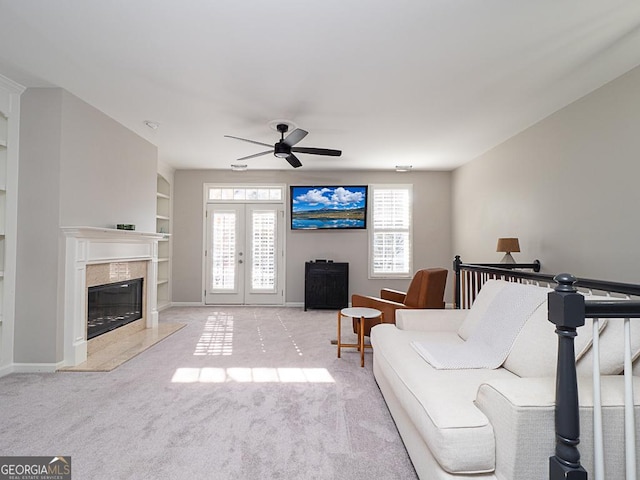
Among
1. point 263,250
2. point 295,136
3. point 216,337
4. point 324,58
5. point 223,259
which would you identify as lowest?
point 216,337

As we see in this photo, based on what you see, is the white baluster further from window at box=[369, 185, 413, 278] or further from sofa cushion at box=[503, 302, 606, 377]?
window at box=[369, 185, 413, 278]

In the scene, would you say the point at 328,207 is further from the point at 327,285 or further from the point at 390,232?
the point at 327,285

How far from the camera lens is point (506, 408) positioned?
3.62ft

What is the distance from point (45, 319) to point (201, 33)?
2.84 meters

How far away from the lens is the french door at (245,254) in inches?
241

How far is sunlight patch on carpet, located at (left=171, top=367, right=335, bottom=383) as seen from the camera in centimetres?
275

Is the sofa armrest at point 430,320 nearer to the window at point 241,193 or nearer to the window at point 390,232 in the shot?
the window at point 390,232

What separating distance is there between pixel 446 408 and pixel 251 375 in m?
2.00

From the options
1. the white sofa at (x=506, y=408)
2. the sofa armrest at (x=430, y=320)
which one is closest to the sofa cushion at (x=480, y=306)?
the sofa armrest at (x=430, y=320)

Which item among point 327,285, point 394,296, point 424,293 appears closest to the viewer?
point 424,293

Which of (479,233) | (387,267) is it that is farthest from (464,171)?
(387,267)

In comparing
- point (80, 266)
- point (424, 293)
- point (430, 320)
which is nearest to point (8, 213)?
point (80, 266)

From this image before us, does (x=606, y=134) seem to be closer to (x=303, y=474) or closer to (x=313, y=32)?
(x=313, y=32)

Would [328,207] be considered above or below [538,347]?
above
